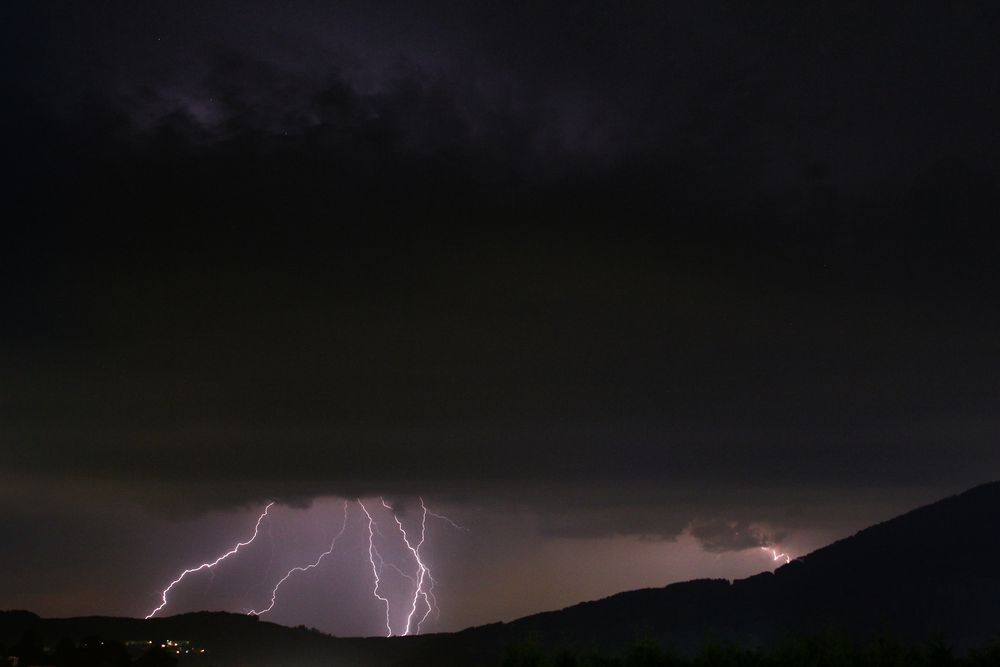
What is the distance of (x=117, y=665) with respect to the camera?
38344 millimetres

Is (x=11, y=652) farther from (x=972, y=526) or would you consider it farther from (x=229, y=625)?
(x=972, y=526)

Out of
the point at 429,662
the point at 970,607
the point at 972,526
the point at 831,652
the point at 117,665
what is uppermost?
the point at 972,526

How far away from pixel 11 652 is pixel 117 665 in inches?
473

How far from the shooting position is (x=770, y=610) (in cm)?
13938

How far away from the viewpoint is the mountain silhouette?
111m

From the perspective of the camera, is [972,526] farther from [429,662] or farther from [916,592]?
[429,662]

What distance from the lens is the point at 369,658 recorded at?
121625 mm

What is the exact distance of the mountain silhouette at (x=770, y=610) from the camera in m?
111

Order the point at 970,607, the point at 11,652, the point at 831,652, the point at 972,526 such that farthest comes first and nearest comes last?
the point at 972,526 → the point at 970,607 → the point at 11,652 → the point at 831,652

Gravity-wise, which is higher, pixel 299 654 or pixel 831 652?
pixel 299 654

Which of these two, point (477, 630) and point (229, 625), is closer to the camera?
point (229, 625)

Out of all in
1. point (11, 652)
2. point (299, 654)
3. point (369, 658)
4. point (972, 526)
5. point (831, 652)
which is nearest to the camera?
point (831, 652)

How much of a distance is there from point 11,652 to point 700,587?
365 ft

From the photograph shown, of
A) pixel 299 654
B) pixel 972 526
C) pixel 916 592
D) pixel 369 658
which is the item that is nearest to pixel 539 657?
pixel 299 654
